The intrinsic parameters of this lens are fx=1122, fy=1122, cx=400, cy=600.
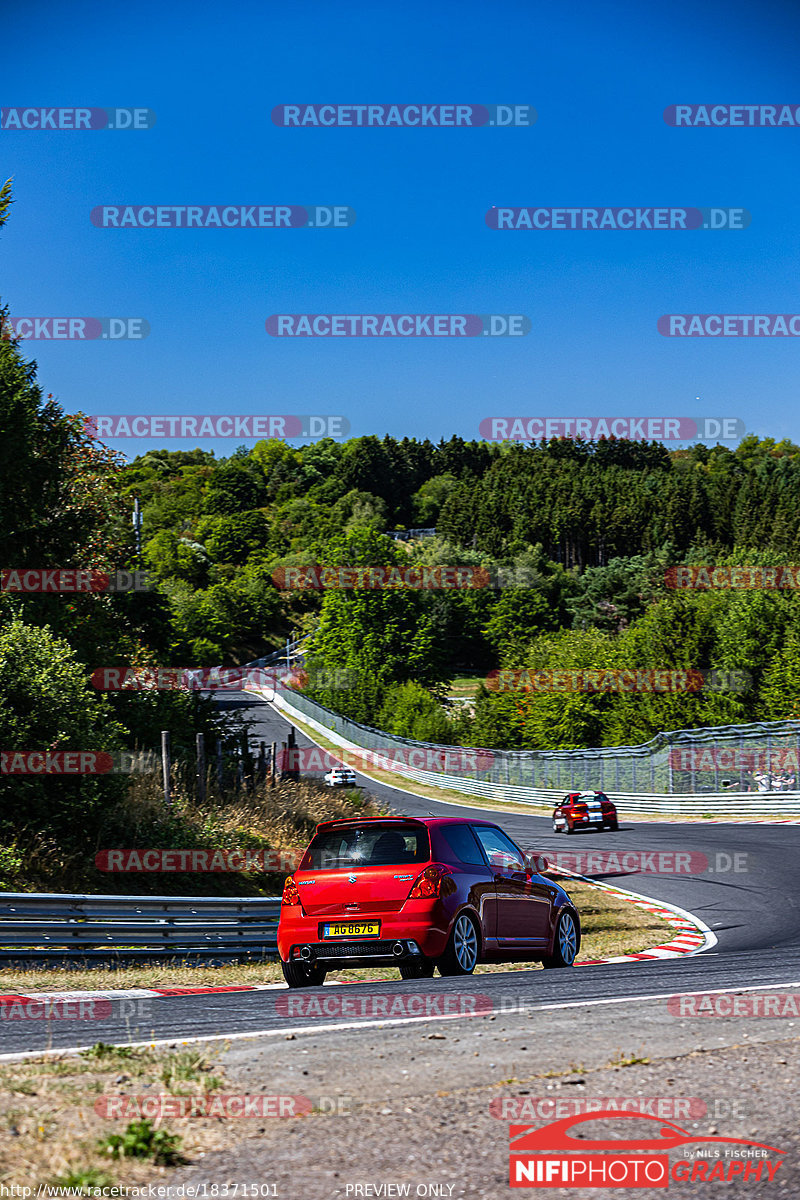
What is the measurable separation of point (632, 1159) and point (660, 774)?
139ft

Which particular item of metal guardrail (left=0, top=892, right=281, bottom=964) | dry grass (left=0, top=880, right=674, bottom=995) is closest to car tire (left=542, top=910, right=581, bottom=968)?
dry grass (left=0, top=880, right=674, bottom=995)

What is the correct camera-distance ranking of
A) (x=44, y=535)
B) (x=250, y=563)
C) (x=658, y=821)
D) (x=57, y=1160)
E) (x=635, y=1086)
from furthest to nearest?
(x=250, y=563) < (x=658, y=821) < (x=44, y=535) < (x=635, y=1086) < (x=57, y=1160)

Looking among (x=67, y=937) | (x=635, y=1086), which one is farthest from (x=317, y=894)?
(x=635, y=1086)

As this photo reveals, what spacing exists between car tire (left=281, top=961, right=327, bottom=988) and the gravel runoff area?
11.5 feet

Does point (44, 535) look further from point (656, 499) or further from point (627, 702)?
point (656, 499)

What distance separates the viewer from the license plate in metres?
9.60

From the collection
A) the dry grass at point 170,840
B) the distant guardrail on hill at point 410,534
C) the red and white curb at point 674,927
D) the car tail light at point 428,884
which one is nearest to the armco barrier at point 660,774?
the red and white curb at point 674,927

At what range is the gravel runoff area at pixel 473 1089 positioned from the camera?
3.93 m

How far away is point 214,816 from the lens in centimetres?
2023

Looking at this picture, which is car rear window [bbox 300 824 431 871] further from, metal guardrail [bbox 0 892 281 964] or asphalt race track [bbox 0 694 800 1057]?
metal guardrail [bbox 0 892 281 964]

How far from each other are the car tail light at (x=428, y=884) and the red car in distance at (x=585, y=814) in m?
30.2

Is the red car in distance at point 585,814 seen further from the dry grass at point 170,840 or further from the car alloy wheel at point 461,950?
the car alloy wheel at point 461,950

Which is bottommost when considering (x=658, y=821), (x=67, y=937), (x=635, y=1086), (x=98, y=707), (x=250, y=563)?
(x=658, y=821)

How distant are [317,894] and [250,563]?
14775 centimetres
